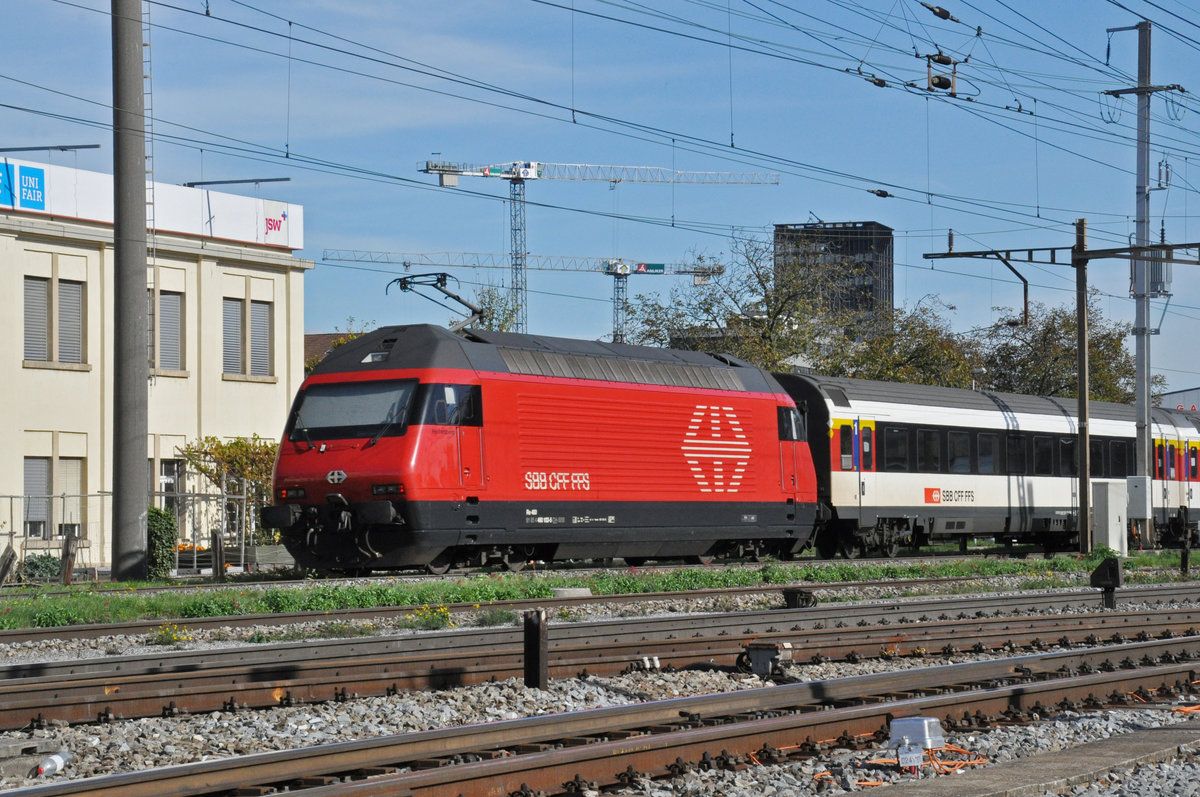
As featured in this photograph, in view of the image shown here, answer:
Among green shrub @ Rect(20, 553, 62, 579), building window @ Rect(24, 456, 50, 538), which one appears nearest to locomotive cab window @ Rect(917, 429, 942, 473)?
green shrub @ Rect(20, 553, 62, 579)

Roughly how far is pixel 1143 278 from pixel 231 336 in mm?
22842

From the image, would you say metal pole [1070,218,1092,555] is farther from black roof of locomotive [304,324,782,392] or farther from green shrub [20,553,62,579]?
green shrub [20,553,62,579]

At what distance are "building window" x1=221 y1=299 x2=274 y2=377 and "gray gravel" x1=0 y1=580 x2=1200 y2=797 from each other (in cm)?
2847

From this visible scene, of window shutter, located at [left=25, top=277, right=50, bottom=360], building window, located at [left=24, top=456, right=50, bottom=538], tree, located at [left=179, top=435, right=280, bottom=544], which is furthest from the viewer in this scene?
tree, located at [left=179, top=435, right=280, bottom=544]

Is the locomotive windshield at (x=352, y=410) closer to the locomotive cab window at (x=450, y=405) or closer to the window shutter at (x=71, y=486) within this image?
the locomotive cab window at (x=450, y=405)

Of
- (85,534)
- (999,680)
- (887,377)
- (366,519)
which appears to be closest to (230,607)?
(366,519)

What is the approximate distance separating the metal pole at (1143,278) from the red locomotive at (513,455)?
11.0 m

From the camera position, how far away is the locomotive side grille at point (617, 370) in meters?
22.7

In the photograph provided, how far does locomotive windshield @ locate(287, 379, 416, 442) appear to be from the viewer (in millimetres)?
20750

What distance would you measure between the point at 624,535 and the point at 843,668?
11.7 m

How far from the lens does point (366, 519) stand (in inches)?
805

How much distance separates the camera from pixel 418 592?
1831 cm

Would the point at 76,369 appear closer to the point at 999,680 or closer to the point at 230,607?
the point at 230,607

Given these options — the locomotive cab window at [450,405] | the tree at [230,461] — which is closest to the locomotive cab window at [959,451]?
the locomotive cab window at [450,405]
